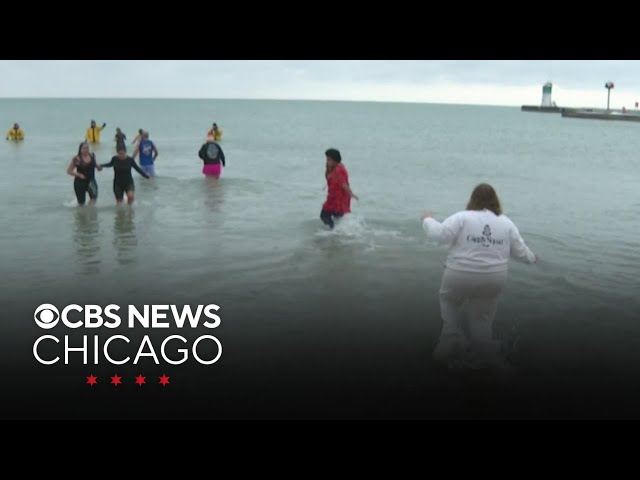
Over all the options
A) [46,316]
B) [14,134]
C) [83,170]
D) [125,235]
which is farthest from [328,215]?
[14,134]

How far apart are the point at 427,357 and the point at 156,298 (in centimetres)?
362

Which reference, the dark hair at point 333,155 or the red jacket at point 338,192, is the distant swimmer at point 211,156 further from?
the dark hair at point 333,155

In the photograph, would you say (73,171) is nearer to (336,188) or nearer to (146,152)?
(146,152)

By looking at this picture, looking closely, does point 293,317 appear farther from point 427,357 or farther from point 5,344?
point 5,344

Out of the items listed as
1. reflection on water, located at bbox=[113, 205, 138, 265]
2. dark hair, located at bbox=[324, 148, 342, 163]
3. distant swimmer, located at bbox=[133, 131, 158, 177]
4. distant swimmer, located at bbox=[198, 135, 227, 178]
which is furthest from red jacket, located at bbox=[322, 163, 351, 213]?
distant swimmer, located at bbox=[133, 131, 158, 177]

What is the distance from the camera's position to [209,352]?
635 centimetres

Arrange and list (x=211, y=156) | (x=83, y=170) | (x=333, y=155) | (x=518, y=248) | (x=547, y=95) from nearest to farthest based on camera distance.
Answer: (x=518, y=248), (x=333, y=155), (x=83, y=170), (x=211, y=156), (x=547, y=95)

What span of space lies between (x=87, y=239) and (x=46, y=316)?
418 centimetres

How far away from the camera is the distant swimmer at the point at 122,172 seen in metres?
13.4

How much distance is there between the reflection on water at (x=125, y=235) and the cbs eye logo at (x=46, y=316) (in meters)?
2.18

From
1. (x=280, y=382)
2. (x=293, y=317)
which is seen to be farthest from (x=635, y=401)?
(x=293, y=317)

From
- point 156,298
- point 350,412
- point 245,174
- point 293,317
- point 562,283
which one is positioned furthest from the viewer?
point 245,174

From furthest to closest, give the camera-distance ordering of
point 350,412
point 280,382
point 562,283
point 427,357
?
point 562,283, point 427,357, point 280,382, point 350,412

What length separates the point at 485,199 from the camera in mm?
5238
